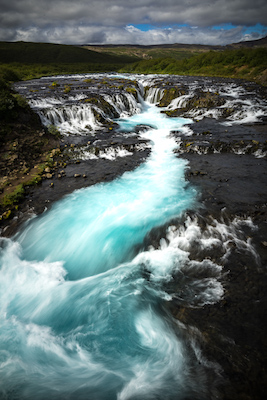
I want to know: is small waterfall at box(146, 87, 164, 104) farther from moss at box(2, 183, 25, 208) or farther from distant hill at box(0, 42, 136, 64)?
distant hill at box(0, 42, 136, 64)

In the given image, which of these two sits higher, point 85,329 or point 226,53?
point 226,53

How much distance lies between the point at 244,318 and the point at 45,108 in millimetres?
24123

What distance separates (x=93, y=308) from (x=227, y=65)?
63.7 m

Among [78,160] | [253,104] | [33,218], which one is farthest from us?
[253,104]

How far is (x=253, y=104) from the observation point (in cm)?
2498

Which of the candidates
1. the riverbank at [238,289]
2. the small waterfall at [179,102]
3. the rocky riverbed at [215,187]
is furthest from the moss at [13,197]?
the small waterfall at [179,102]

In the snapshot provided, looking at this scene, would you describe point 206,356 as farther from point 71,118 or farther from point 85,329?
point 71,118

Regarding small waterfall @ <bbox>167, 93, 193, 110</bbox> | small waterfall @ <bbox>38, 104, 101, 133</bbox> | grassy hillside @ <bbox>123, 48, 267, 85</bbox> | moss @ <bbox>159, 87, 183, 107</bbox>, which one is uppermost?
grassy hillside @ <bbox>123, 48, 267, 85</bbox>

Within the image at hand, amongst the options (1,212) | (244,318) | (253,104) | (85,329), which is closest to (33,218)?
(1,212)

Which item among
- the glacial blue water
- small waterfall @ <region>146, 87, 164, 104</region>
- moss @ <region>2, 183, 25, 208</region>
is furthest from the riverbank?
small waterfall @ <region>146, 87, 164, 104</region>

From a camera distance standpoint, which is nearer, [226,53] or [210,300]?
[210,300]

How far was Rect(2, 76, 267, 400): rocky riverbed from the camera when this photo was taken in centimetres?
531

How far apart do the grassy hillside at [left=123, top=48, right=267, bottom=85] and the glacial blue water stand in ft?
135

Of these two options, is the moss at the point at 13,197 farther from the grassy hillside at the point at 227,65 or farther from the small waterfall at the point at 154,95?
the grassy hillside at the point at 227,65
